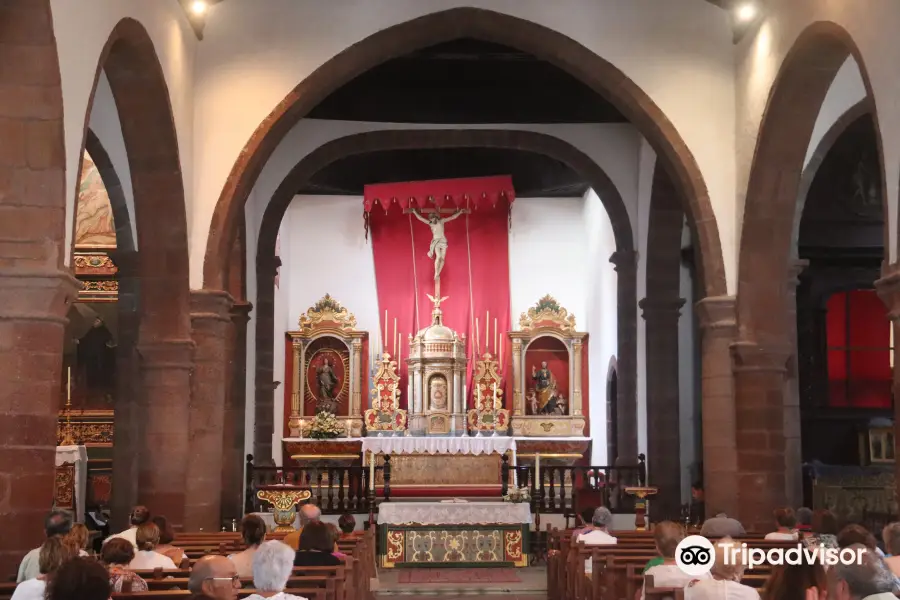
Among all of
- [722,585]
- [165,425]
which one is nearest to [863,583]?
[722,585]

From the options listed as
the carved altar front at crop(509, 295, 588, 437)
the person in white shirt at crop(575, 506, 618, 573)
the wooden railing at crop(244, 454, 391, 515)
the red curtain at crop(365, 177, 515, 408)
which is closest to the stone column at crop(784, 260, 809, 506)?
the person in white shirt at crop(575, 506, 618, 573)

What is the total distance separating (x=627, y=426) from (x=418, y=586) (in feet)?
18.2

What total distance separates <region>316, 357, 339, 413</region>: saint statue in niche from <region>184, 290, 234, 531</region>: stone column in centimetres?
750

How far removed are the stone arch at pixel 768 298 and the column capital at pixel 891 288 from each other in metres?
3.04

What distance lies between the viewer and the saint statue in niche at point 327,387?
1917cm

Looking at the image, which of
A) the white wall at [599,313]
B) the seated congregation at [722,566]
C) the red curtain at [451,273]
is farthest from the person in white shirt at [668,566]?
the red curtain at [451,273]

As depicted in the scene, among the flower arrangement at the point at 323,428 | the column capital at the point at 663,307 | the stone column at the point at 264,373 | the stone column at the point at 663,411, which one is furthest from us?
the flower arrangement at the point at 323,428

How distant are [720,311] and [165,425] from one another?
5627mm

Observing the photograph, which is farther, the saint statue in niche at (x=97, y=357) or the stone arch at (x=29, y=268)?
the saint statue in niche at (x=97, y=357)

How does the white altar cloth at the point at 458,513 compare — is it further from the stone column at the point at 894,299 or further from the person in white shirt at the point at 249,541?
the person in white shirt at the point at 249,541

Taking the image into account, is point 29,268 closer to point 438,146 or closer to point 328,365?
point 438,146

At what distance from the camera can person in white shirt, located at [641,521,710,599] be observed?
538 centimetres

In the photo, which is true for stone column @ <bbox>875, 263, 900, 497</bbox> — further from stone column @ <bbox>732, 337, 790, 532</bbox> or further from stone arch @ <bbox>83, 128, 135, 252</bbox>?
stone arch @ <bbox>83, 128, 135, 252</bbox>

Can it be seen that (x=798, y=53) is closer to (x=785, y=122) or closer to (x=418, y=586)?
(x=785, y=122)
